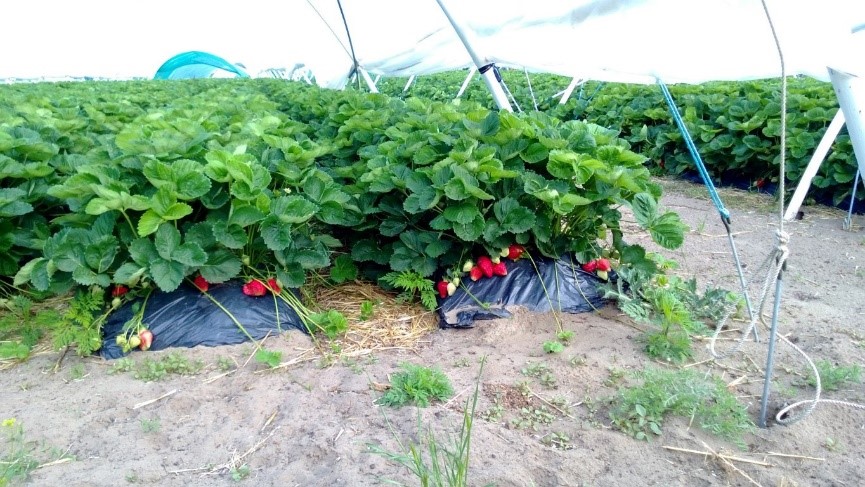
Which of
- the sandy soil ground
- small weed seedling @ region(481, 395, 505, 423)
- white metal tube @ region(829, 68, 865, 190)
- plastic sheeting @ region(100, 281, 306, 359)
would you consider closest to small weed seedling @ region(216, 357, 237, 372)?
the sandy soil ground

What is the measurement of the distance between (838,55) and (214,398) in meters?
2.51

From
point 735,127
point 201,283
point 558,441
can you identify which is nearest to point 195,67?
point 735,127

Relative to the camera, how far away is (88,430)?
2.14 m

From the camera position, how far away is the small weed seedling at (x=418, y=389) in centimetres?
223

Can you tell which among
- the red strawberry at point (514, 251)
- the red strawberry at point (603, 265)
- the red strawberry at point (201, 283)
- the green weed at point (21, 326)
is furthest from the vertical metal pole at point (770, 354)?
the green weed at point (21, 326)

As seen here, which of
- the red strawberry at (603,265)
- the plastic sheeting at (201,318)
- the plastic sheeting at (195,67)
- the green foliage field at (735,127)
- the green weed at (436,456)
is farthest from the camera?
the plastic sheeting at (195,67)

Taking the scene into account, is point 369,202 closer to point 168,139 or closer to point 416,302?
point 416,302

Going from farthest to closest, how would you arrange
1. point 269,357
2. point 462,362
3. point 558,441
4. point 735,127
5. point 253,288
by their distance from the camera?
point 735,127 < point 253,288 < point 462,362 < point 269,357 < point 558,441

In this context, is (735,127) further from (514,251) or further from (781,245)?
(781,245)

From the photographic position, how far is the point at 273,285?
113 inches

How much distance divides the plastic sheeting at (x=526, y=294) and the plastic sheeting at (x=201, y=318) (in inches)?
28.3

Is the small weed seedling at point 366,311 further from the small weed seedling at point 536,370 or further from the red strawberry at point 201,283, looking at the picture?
the small weed seedling at point 536,370

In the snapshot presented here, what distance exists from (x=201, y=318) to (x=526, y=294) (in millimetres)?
1430

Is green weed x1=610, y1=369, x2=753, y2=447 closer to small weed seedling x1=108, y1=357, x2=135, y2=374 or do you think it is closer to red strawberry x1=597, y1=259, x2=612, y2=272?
red strawberry x1=597, y1=259, x2=612, y2=272
